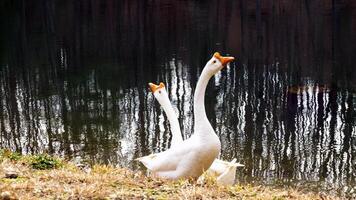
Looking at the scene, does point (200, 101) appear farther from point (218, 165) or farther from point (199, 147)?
point (218, 165)

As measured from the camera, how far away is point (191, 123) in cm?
1597

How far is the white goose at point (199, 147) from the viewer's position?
7.27 m

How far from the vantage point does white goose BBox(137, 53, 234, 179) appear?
7270 mm

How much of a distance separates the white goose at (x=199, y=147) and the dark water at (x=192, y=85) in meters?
4.33

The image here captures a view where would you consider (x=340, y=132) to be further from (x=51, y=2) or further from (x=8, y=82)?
(x=51, y=2)

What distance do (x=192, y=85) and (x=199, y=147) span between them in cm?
1302

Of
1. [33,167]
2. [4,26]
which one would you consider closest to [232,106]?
[33,167]

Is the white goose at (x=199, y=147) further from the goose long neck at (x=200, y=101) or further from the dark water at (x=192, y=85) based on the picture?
the dark water at (x=192, y=85)

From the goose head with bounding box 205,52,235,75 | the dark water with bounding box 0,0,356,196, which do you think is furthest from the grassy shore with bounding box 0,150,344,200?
the dark water with bounding box 0,0,356,196

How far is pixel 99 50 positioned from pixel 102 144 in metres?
14.6

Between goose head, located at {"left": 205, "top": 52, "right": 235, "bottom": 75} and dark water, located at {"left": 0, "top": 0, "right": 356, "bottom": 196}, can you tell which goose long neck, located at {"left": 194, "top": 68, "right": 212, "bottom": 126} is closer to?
goose head, located at {"left": 205, "top": 52, "right": 235, "bottom": 75}

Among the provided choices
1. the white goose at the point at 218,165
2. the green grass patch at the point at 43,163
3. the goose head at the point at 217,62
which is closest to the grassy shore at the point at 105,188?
the green grass patch at the point at 43,163

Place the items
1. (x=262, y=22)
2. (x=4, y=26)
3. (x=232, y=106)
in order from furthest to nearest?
(x=4, y=26) → (x=262, y=22) → (x=232, y=106)

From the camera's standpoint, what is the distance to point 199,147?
726cm
